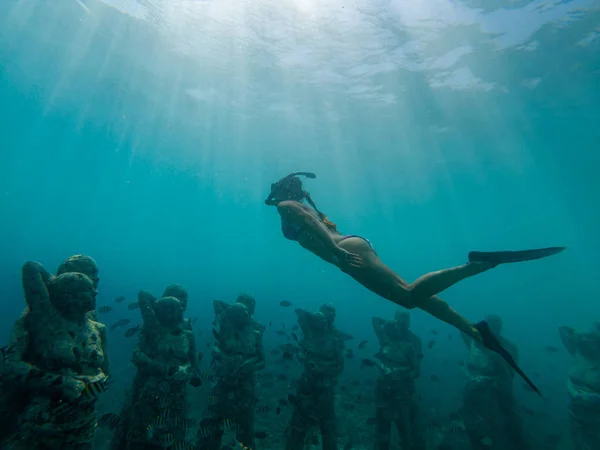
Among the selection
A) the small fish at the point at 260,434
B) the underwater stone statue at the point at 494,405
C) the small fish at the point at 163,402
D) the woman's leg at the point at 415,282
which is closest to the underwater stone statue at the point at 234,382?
the small fish at the point at 260,434

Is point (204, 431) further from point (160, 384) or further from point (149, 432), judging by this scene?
point (160, 384)

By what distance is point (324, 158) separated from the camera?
42688 mm

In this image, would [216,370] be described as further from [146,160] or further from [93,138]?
[146,160]

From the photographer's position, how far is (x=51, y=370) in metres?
3.52

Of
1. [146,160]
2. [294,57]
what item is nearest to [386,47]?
[294,57]

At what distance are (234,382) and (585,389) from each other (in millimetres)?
10352

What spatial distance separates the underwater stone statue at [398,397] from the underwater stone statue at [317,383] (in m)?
1.39

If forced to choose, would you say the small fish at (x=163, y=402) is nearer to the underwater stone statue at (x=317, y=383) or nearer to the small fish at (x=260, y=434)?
the small fish at (x=260, y=434)

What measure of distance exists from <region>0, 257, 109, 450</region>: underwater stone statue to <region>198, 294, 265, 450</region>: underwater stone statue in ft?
12.0

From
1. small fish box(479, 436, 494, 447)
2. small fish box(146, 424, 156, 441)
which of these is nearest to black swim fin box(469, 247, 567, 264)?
small fish box(146, 424, 156, 441)

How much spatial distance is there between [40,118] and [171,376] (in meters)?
57.4

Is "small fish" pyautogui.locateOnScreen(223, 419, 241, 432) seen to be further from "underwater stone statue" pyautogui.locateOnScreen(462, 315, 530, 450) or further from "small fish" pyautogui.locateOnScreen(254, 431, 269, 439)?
"underwater stone statue" pyautogui.locateOnScreen(462, 315, 530, 450)

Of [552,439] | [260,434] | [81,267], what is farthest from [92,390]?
[552,439]

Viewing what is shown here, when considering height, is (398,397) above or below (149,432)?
above
